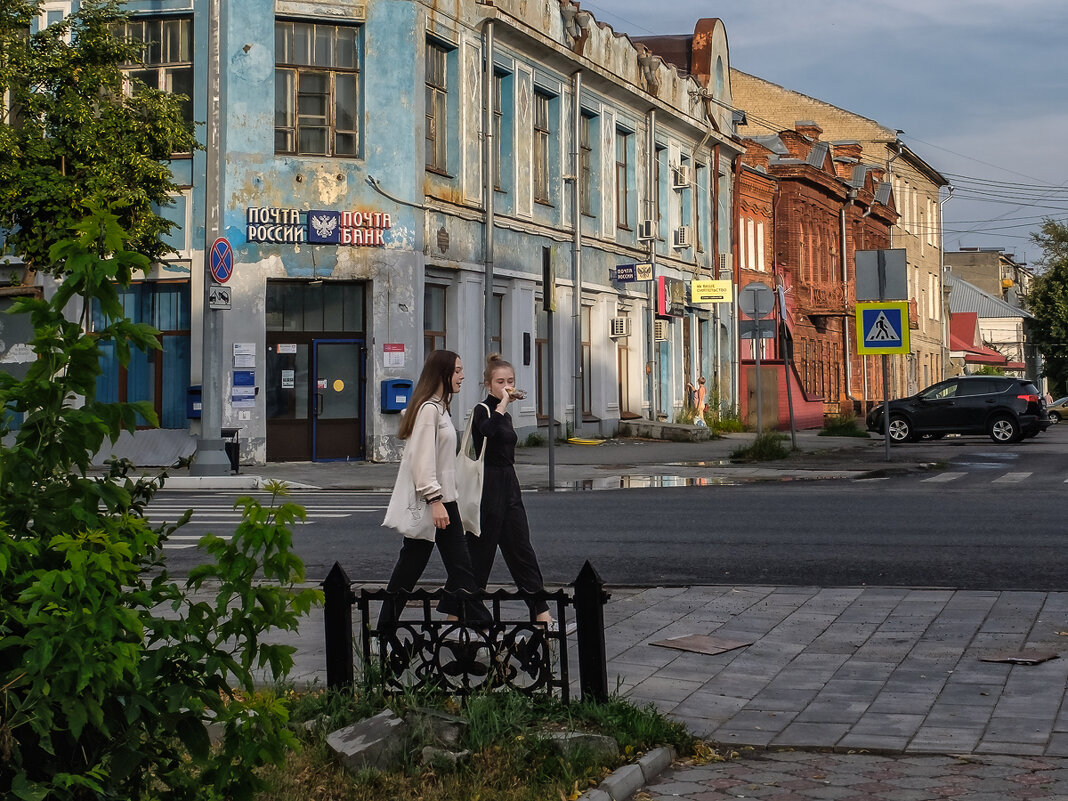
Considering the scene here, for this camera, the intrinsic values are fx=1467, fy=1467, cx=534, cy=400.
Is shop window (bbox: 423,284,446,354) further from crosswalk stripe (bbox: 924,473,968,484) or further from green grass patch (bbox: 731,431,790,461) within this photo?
crosswalk stripe (bbox: 924,473,968,484)

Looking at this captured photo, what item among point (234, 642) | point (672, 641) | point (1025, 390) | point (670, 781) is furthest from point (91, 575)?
point (1025, 390)

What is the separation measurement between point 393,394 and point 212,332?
553 centimetres

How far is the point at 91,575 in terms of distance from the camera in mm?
3400

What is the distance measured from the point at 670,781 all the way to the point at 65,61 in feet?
65.6

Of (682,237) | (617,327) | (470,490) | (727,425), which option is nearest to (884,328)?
(617,327)

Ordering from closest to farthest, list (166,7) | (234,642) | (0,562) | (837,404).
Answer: (0,562), (234,642), (166,7), (837,404)

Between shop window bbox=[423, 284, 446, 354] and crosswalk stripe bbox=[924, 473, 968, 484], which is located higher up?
shop window bbox=[423, 284, 446, 354]

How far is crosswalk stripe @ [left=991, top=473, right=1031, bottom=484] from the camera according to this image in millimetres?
21562

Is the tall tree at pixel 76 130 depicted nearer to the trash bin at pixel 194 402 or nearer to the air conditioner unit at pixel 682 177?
the trash bin at pixel 194 402

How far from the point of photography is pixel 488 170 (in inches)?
1158

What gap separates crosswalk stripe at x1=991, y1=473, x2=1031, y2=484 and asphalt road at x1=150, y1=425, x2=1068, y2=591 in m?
0.28

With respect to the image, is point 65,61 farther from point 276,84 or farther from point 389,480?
point 389,480

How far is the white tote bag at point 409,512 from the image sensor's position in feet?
26.4

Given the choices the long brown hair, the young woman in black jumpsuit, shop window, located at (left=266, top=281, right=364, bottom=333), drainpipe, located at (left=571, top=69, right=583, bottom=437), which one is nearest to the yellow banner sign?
drainpipe, located at (left=571, top=69, right=583, bottom=437)
